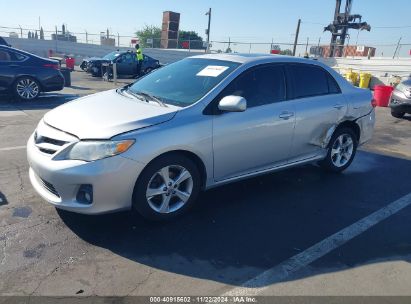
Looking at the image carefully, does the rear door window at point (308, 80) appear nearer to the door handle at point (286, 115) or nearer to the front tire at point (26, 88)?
the door handle at point (286, 115)

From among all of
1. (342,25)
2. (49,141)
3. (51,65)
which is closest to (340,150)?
(49,141)

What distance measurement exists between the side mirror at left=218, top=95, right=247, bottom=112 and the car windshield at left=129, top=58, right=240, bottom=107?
0.96 feet

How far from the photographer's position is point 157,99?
14.0 feet

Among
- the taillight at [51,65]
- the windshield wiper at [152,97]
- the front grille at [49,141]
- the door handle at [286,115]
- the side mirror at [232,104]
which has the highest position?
the side mirror at [232,104]

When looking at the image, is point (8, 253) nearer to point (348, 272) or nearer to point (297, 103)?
point (348, 272)

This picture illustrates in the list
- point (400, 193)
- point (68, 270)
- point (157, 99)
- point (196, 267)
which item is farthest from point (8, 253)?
point (400, 193)

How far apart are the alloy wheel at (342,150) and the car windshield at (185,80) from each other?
221 cm

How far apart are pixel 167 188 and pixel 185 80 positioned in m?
1.43

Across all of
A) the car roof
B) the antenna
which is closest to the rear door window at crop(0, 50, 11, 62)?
the car roof

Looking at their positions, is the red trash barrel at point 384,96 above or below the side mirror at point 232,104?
below

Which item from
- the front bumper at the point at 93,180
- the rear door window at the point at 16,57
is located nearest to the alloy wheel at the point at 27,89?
the rear door window at the point at 16,57

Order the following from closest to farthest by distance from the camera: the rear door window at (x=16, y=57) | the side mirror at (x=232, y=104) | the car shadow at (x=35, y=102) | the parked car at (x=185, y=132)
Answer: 1. the parked car at (x=185, y=132)
2. the side mirror at (x=232, y=104)
3. the car shadow at (x=35, y=102)
4. the rear door window at (x=16, y=57)

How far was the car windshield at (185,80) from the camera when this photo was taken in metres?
4.23

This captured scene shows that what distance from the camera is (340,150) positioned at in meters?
5.82
